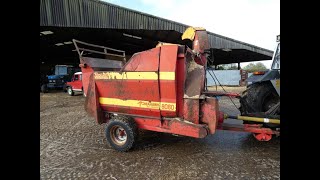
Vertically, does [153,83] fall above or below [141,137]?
above

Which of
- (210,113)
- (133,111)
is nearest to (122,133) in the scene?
(133,111)

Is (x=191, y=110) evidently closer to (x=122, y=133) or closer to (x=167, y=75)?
(x=167, y=75)

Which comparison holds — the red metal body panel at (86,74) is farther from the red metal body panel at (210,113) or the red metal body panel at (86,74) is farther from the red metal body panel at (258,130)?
the red metal body panel at (258,130)

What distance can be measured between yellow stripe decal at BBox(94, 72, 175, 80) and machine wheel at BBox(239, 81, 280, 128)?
2.00 m

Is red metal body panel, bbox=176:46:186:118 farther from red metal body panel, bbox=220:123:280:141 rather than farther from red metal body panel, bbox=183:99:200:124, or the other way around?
red metal body panel, bbox=220:123:280:141

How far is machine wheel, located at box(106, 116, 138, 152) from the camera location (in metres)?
4.64

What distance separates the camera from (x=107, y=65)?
6.45 metres

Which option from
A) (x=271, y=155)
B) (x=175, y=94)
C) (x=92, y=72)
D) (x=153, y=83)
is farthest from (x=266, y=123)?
(x=92, y=72)

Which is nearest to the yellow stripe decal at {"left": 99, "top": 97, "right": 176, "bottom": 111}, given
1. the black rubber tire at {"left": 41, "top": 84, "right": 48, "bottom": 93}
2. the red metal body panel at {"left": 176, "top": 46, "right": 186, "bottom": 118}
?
the red metal body panel at {"left": 176, "top": 46, "right": 186, "bottom": 118}

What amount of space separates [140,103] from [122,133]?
74cm

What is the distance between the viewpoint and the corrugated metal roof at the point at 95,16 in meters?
11.8
